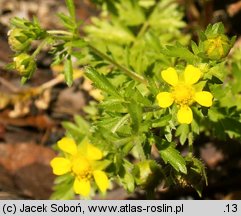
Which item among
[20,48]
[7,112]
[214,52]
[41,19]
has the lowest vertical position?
[214,52]

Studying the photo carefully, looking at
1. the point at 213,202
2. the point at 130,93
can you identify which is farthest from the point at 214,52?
the point at 213,202

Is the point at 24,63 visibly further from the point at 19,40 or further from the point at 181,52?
the point at 181,52

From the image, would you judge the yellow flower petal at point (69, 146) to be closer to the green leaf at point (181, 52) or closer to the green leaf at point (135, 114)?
the green leaf at point (135, 114)

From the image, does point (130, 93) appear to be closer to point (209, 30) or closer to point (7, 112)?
point (209, 30)

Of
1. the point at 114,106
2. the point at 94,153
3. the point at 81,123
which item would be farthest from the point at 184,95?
the point at 81,123

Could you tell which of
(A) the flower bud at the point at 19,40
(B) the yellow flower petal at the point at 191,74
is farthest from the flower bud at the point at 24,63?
(B) the yellow flower petal at the point at 191,74

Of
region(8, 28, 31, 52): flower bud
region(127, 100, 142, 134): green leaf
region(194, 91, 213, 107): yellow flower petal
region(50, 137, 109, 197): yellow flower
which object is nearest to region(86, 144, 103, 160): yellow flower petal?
region(50, 137, 109, 197): yellow flower
